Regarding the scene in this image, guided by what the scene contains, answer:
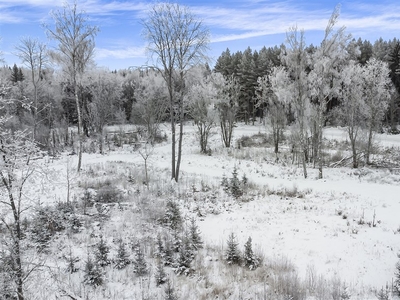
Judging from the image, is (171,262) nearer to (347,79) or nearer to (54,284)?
(54,284)

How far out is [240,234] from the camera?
1016 centimetres

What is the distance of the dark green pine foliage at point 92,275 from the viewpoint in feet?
23.6

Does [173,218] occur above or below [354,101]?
below

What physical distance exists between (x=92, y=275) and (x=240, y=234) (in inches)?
208

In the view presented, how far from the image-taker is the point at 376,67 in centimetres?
2320

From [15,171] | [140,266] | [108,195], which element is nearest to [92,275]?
[140,266]

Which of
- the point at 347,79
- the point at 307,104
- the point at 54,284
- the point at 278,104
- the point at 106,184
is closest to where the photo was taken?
the point at 54,284

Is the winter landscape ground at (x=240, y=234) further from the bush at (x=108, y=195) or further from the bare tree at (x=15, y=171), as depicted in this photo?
the bare tree at (x=15, y=171)

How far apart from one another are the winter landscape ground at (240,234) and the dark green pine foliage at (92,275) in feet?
0.43

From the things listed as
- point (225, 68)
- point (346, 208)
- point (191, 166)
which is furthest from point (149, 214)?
point (225, 68)

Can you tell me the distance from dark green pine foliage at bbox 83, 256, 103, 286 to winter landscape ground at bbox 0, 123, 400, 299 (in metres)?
0.13

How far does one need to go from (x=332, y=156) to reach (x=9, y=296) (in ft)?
88.2

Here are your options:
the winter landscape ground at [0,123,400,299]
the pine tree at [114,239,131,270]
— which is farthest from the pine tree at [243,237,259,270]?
the pine tree at [114,239,131,270]

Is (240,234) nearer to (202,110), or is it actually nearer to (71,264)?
(71,264)
